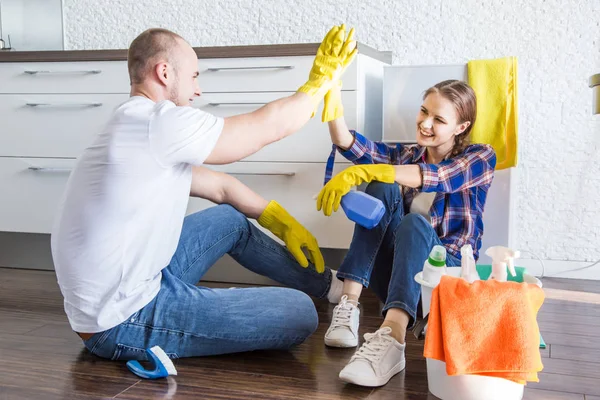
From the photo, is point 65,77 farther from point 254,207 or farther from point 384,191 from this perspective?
point 384,191

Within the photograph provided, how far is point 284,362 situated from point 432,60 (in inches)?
56.7

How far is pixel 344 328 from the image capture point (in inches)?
66.6

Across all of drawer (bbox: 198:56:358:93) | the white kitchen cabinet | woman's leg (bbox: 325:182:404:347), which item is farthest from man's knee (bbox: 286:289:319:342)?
drawer (bbox: 198:56:358:93)

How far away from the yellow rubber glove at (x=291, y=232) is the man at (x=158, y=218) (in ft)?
0.81

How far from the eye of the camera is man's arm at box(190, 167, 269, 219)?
1.87 metres

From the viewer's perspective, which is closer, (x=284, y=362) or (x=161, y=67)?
(x=161, y=67)

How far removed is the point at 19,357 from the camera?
162 cm

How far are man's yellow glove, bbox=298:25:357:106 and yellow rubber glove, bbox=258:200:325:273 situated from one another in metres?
0.46

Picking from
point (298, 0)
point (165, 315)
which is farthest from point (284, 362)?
point (298, 0)

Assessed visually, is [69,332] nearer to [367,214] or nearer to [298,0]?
[367,214]

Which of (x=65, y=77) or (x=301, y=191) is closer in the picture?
(x=301, y=191)

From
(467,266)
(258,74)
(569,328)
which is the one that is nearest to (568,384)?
(467,266)

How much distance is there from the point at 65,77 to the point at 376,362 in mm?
1636

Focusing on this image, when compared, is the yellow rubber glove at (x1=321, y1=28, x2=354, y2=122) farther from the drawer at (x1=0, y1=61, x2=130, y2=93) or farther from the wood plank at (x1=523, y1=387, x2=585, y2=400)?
the drawer at (x1=0, y1=61, x2=130, y2=93)
